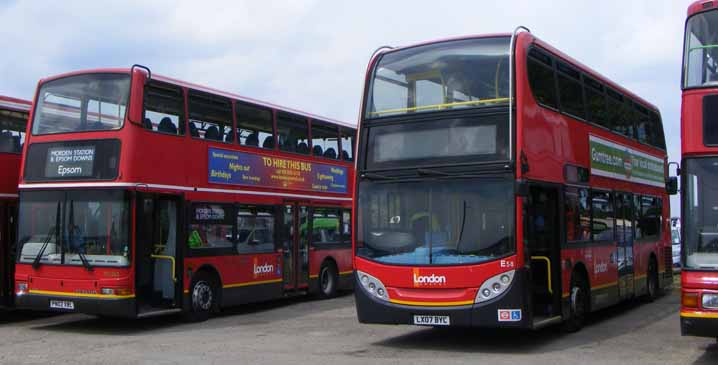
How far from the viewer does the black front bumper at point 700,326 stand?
8.95 m

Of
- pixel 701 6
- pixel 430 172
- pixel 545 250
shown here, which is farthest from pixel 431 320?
pixel 701 6

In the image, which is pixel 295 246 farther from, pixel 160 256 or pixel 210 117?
pixel 160 256

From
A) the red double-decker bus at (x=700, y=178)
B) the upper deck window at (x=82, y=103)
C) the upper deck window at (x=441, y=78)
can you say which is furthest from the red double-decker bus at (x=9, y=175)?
the red double-decker bus at (x=700, y=178)

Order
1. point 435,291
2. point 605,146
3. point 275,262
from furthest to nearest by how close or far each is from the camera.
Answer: point 275,262, point 605,146, point 435,291

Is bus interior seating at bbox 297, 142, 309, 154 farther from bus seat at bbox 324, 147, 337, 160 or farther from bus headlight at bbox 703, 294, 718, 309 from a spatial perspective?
bus headlight at bbox 703, 294, 718, 309

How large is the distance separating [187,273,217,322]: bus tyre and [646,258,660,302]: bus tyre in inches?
364

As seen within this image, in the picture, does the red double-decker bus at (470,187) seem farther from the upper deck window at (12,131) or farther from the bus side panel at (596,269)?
the upper deck window at (12,131)

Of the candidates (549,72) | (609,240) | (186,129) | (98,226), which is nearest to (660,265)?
(609,240)

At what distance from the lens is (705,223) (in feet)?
30.5

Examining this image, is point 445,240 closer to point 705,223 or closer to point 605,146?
point 705,223

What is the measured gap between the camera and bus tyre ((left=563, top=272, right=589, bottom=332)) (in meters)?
13.3

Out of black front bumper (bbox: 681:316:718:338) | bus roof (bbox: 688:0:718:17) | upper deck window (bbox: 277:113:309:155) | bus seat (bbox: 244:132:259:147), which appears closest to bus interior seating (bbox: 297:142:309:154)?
upper deck window (bbox: 277:113:309:155)

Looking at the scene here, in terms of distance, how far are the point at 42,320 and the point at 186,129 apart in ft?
15.3

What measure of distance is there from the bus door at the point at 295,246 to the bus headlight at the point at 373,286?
6.85 meters
